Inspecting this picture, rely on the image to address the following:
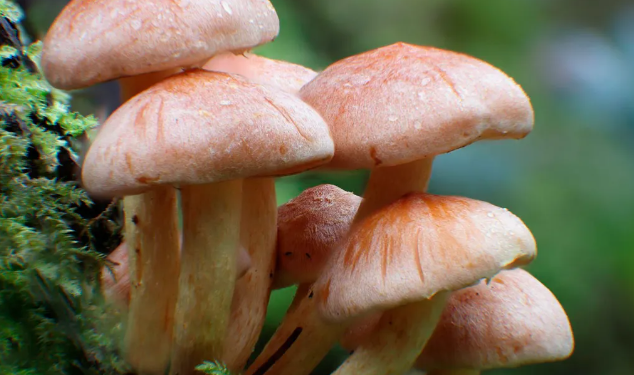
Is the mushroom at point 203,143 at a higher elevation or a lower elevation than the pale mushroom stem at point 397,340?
higher

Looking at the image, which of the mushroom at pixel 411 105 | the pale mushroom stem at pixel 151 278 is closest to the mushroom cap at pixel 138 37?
the mushroom at pixel 411 105

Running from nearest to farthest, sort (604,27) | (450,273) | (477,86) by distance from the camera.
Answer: (450,273) → (477,86) → (604,27)

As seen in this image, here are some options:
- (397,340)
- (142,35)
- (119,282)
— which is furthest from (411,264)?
(119,282)

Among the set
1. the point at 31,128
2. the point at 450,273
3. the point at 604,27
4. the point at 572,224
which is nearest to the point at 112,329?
the point at 31,128

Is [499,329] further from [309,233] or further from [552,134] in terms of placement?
[552,134]

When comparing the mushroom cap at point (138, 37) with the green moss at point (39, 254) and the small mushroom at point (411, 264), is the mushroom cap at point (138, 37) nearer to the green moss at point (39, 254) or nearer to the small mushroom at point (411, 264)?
the green moss at point (39, 254)

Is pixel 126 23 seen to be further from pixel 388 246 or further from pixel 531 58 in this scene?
pixel 531 58
